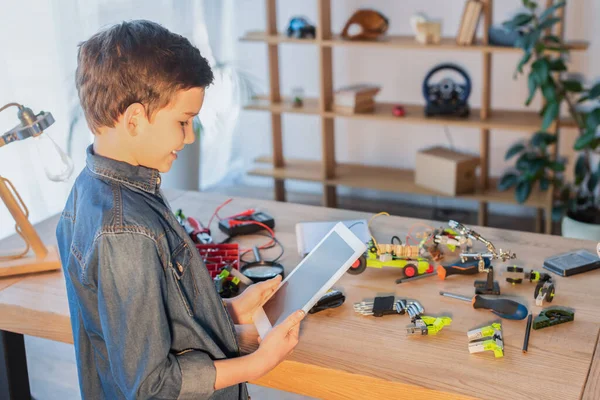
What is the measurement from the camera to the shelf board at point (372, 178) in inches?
148

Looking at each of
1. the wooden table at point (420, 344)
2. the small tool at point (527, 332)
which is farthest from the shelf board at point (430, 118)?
the small tool at point (527, 332)

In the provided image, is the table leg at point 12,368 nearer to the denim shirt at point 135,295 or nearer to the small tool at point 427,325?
the denim shirt at point 135,295

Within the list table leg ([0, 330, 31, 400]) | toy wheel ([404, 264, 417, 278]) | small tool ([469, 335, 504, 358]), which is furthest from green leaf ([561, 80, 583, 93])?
table leg ([0, 330, 31, 400])

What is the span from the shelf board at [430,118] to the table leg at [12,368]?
239 centimetres

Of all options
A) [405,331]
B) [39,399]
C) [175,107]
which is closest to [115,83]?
[175,107]

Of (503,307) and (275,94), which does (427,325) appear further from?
(275,94)

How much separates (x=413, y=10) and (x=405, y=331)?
118 inches

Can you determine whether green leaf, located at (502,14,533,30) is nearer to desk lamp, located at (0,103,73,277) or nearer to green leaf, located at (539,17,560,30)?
green leaf, located at (539,17,560,30)

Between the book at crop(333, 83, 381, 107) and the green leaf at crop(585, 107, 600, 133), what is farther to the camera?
the book at crop(333, 83, 381, 107)

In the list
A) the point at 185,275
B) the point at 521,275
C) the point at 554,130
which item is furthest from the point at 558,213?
the point at 185,275

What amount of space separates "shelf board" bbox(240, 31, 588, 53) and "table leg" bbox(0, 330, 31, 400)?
8.05 feet

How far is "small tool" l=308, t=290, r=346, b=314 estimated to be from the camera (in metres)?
1.59

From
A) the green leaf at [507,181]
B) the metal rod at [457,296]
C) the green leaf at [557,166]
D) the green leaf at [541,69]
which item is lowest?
the green leaf at [507,181]

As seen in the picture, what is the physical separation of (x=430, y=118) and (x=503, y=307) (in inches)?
91.0
